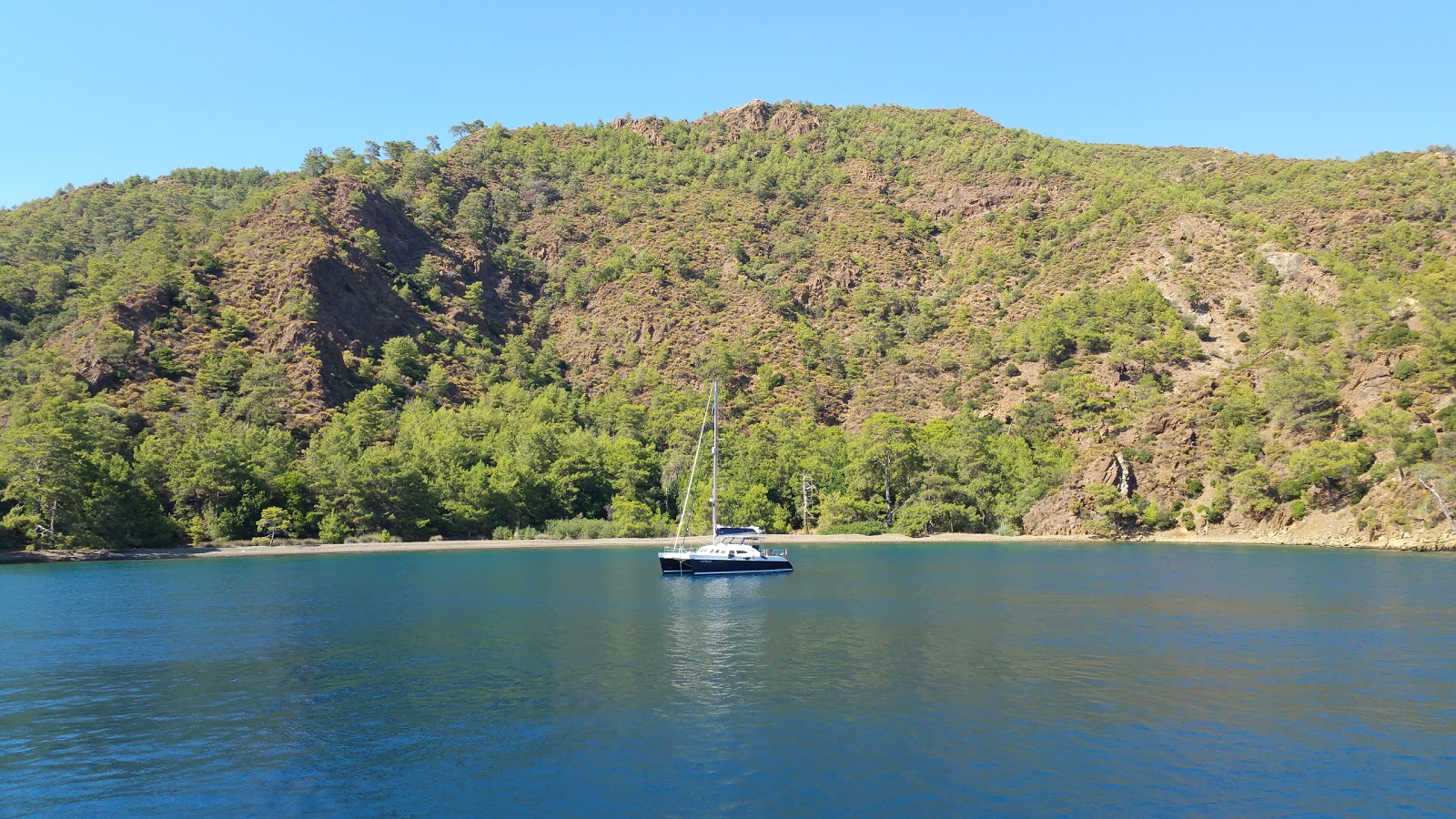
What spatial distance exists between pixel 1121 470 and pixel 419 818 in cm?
12450

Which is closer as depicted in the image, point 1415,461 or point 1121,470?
point 1415,461

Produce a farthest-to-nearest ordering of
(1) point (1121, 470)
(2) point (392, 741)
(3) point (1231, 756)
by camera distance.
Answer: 1. (1) point (1121, 470)
2. (2) point (392, 741)
3. (3) point (1231, 756)

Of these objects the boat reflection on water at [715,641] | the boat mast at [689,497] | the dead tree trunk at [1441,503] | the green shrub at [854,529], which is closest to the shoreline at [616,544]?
the dead tree trunk at [1441,503]

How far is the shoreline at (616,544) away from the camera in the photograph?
313 ft

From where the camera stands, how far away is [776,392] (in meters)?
177

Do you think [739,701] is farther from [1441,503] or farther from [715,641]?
[1441,503]

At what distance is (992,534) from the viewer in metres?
133

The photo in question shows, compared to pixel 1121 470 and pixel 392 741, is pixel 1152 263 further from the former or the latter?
pixel 392 741

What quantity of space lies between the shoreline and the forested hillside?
2370mm

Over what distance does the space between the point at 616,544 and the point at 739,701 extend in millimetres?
91156

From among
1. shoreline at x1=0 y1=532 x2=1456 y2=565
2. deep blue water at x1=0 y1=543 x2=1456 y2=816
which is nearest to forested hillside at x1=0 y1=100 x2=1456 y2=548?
shoreline at x1=0 y1=532 x2=1456 y2=565

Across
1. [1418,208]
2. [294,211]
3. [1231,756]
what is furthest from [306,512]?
[1418,208]

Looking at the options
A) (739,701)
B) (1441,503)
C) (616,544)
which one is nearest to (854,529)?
(616,544)

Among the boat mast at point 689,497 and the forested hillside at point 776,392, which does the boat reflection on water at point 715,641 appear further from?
the forested hillside at point 776,392
